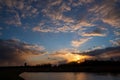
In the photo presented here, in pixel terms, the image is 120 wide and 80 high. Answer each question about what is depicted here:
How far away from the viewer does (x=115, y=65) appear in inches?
7746
